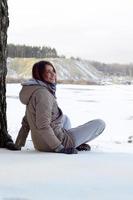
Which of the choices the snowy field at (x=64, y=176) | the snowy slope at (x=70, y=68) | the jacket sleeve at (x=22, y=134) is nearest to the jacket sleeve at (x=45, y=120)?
the snowy field at (x=64, y=176)

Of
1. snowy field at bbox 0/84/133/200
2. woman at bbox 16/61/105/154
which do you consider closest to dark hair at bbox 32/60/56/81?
woman at bbox 16/61/105/154

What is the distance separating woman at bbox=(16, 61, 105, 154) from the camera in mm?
3123

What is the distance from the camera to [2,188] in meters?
2.26

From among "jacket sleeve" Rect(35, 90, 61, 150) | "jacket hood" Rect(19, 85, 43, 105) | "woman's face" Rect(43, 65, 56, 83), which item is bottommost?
"jacket sleeve" Rect(35, 90, 61, 150)

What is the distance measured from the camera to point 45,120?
312 cm

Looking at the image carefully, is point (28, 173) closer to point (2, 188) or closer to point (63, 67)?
point (2, 188)

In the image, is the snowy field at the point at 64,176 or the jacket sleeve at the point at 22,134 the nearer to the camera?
the snowy field at the point at 64,176

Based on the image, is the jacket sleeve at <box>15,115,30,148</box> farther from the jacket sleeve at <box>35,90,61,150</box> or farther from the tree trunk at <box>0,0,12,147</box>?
the jacket sleeve at <box>35,90,61,150</box>

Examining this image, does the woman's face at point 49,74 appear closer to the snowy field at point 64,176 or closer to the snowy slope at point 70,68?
the snowy field at point 64,176

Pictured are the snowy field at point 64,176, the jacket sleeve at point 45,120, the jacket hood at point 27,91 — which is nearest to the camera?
the snowy field at point 64,176

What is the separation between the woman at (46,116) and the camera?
3.12 meters

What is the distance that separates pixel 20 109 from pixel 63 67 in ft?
103

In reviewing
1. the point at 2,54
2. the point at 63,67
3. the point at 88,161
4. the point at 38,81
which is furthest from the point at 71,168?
the point at 63,67

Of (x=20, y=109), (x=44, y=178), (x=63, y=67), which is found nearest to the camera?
(x=44, y=178)
